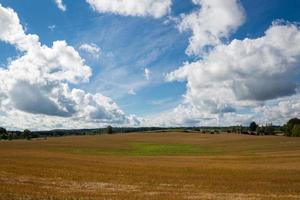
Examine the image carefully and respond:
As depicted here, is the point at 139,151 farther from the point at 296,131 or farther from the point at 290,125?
the point at 290,125

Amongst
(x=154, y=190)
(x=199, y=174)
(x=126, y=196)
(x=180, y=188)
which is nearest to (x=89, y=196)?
(x=126, y=196)

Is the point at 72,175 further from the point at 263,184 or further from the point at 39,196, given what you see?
the point at 263,184

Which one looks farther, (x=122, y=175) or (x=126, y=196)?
(x=122, y=175)

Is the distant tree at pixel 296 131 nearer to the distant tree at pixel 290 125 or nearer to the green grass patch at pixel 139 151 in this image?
the distant tree at pixel 290 125

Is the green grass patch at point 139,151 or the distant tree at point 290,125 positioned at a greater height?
the distant tree at point 290,125

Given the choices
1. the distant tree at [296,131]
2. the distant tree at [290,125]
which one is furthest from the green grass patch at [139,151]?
the distant tree at [290,125]

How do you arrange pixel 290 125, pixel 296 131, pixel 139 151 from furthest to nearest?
1. pixel 290 125
2. pixel 296 131
3. pixel 139 151

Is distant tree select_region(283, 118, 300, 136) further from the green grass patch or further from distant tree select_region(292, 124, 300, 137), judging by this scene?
the green grass patch

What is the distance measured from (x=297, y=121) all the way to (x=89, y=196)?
566ft

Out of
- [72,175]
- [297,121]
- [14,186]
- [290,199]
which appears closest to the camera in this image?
[290,199]

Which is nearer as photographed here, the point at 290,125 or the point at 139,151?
the point at 139,151

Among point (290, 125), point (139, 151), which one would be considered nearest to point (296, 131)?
point (290, 125)

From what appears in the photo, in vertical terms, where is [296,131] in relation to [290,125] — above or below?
below

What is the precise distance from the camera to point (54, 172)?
1757 inches
